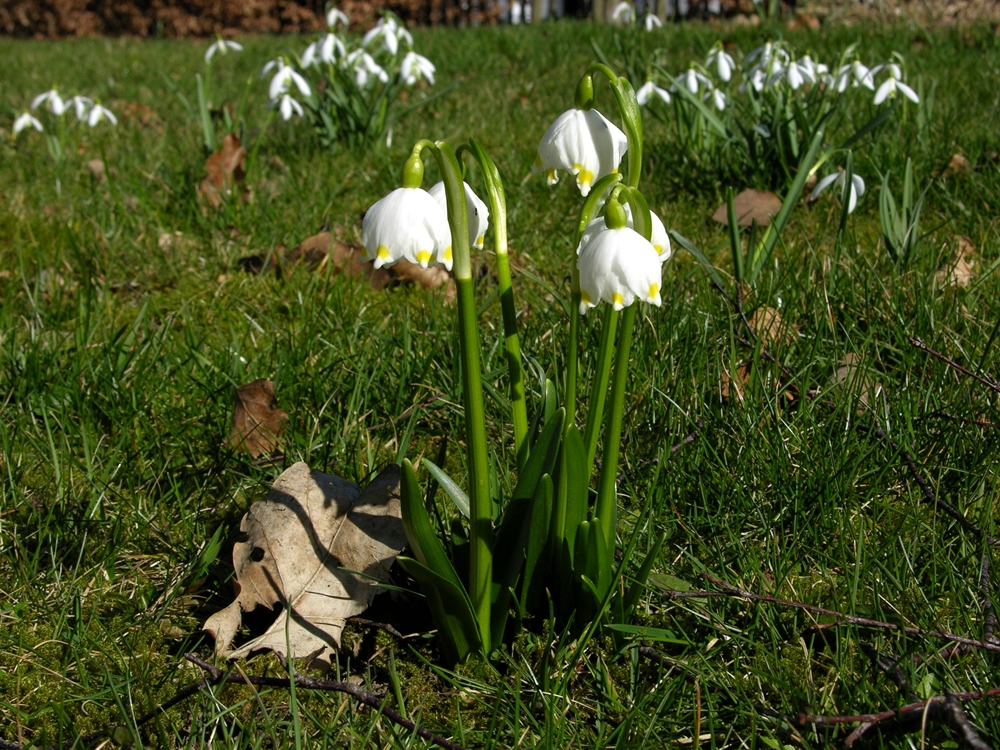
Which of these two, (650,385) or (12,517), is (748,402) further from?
(12,517)

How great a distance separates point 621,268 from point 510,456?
0.78m

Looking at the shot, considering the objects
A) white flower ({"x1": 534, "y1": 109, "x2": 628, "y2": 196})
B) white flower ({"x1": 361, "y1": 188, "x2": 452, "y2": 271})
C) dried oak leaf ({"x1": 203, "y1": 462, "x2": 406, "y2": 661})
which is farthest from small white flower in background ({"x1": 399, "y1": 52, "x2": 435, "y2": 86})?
white flower ({"x1": 361, "y1": 188, "x2": 452, "y2": 271})

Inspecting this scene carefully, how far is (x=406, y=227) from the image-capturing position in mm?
1042

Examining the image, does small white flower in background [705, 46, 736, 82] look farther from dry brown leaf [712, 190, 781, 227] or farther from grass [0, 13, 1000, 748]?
dry brown leaf [712, 190, 781, 227]

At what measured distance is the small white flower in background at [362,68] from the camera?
12.9 ft

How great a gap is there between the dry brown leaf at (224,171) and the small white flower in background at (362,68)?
71cm

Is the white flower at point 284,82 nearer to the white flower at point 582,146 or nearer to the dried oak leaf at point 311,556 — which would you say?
the dried oak leaf at point 311,556

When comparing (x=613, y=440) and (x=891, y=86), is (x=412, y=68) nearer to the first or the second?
(x=891, y=86)

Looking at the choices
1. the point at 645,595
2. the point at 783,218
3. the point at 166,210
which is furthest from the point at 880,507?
the point at 166,210

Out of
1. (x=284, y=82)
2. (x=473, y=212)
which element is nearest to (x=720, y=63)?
(x=284, y=82)

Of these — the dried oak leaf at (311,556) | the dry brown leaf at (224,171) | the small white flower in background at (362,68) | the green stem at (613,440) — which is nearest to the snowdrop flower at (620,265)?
the green stem at (613,440)

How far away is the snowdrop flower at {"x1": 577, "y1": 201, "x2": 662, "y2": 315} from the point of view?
100cm

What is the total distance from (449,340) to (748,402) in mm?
769

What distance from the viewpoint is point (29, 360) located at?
2.04m
